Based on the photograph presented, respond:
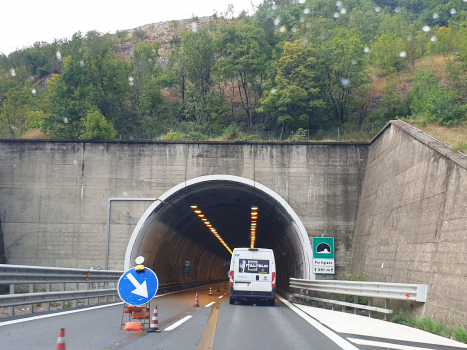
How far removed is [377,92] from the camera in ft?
133

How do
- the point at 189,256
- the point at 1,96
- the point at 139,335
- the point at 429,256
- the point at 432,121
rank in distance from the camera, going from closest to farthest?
the point at 139,335 → the point at 429,256 → the point at 432,121 → the point at 189,256 → the point at 1,96

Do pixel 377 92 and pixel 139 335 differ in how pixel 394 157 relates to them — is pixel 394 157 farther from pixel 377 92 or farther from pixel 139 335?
pixel 377 92

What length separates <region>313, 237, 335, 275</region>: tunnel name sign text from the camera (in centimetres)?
2333

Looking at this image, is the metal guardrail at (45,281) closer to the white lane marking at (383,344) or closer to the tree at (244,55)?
the white lane marking at (383,344)

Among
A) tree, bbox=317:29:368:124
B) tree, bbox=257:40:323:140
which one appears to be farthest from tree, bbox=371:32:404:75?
tree, bbox=257:40:323:140

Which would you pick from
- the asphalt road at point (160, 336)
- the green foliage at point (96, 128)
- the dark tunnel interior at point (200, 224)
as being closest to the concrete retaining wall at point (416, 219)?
the asphalt road at point (160, 336)

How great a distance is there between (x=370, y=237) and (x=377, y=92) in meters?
23.0

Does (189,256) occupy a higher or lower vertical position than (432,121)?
lower

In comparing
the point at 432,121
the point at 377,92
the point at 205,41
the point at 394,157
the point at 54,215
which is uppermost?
the point at 205,41

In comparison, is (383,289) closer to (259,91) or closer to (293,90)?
(293,90)

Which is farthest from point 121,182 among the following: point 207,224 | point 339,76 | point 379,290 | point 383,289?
point 339,76

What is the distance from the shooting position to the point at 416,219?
49.0ft

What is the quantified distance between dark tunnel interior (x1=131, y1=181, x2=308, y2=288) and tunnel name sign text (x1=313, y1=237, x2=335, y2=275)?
142cm

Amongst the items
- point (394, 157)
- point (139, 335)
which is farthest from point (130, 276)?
point (394, 157)
